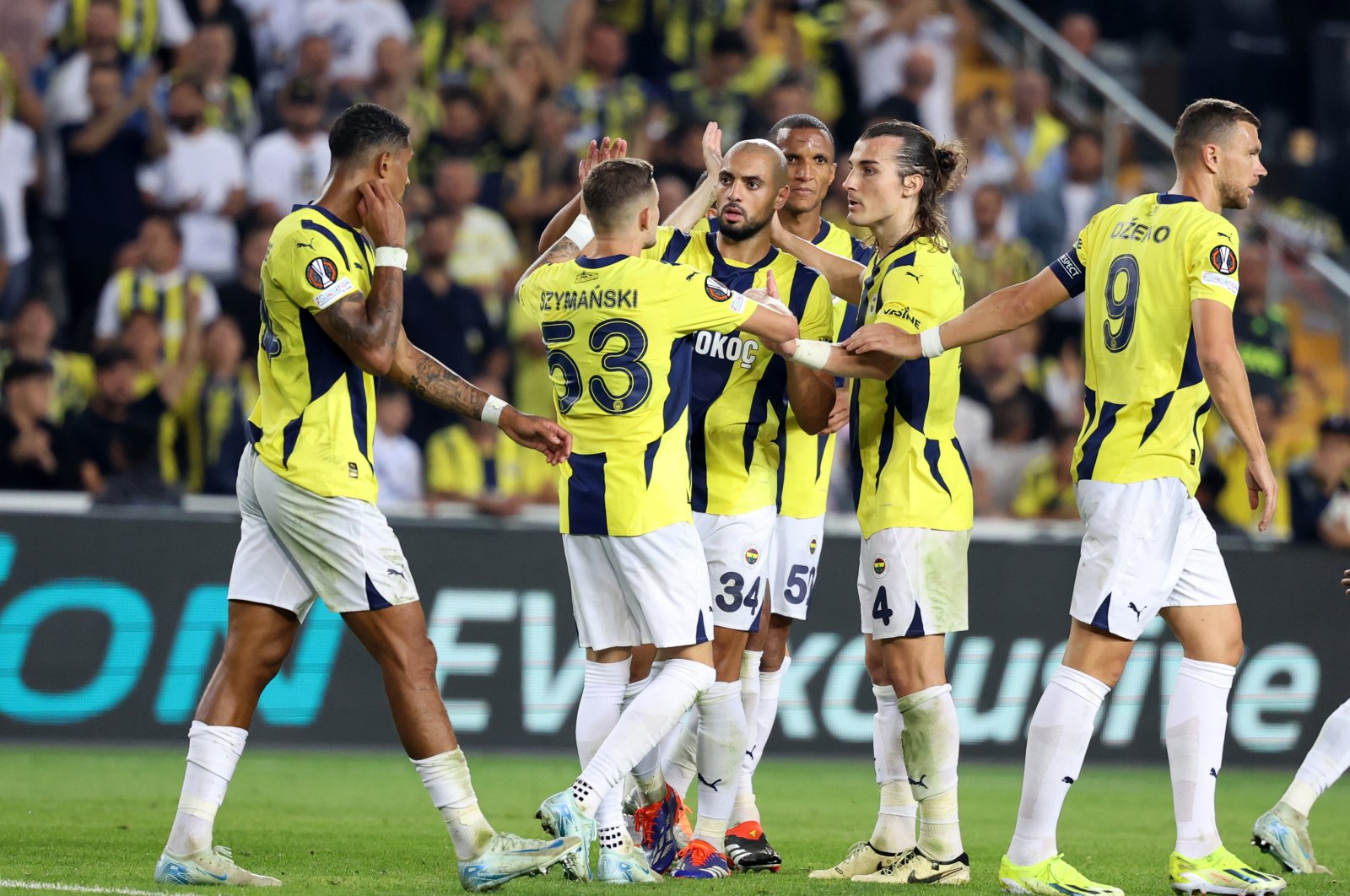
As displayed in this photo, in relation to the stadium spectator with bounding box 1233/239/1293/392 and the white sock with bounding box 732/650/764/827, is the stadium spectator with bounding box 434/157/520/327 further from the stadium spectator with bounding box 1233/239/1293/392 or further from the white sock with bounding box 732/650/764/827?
the white sock with bounding box 732/650/764/827

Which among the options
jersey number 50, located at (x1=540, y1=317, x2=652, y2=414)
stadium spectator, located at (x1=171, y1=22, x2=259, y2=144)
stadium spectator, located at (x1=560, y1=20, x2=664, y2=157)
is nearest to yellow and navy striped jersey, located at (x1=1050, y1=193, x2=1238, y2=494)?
jersey number 50, located at (x1=540, y1=317, x2=652, y2=414)

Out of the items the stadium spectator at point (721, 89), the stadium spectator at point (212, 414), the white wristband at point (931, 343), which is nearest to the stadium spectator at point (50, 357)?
the stadium spectator at point (212, 414)

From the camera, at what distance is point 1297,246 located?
15.8 m

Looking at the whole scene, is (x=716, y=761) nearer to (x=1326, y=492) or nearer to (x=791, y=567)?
(x=791, y=567)

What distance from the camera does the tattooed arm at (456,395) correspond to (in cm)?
627

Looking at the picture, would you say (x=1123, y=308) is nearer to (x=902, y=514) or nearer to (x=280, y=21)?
(x=902, y=514)

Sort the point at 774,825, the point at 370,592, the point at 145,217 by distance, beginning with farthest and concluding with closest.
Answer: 1. the point at 145,217
2. the point at 774,825
3. the point at 370,592

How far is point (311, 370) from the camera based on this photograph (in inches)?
244

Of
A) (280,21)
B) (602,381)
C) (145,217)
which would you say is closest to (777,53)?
(280,21)

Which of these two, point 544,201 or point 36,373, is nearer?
point 36,373

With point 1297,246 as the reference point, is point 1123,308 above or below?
below

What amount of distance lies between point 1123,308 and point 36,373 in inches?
302

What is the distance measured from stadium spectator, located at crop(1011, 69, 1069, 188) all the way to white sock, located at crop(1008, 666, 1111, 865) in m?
10.2

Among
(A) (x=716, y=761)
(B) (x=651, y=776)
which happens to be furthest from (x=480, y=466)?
(A) (x=716, y=761)
